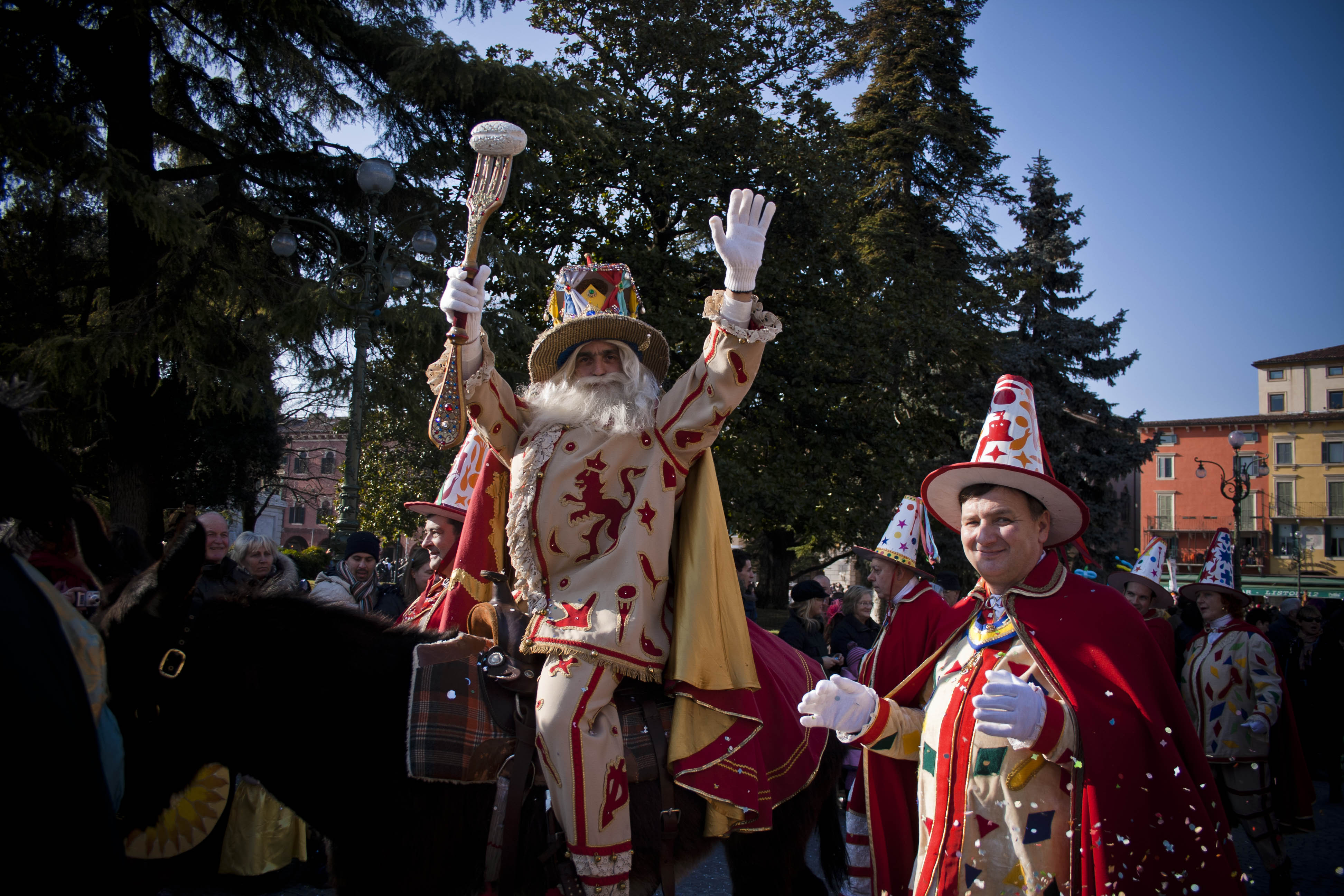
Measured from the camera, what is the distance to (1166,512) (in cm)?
5809

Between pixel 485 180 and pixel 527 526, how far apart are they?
130 cm

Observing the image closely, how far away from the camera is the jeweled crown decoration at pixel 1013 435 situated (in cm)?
264

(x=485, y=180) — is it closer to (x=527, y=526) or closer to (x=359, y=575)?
(x=527, y=526)

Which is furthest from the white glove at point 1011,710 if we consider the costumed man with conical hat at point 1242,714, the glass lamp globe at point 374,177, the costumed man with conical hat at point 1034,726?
the glass lamp globe at point 374,177

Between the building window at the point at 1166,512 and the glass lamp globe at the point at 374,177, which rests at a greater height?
the building window at the point at 1166,512

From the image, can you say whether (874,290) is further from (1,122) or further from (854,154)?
(1,122)

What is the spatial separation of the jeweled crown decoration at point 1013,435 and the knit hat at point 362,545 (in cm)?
496

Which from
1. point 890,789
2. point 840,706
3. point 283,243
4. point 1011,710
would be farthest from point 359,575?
point 283,243

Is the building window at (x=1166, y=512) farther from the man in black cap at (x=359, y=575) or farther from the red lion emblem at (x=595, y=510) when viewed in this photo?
the red lion emblem at (x=595, y=510)

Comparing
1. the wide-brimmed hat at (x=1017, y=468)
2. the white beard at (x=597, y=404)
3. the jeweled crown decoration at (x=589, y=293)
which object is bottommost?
the wide-brimmed hat at (x=1017, y=468)

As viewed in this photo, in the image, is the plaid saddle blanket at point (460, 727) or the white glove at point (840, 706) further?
the plaid saddle blanket at point (460, 727)

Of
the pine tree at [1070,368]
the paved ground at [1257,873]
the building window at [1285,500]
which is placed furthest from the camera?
the building window at [1285,500]

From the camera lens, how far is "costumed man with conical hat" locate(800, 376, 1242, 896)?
2.26 metres

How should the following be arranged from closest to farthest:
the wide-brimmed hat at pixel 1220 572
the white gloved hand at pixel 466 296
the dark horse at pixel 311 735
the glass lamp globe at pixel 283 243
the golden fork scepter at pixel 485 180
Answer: the dark horse at pixel 311 735, the golden fork scepter at pixel 485 180, the white gloved hand at pixel 466 296, the wide-brimmed hat at pixel 1220 572, the glass lamp globe at pixel 283 243
